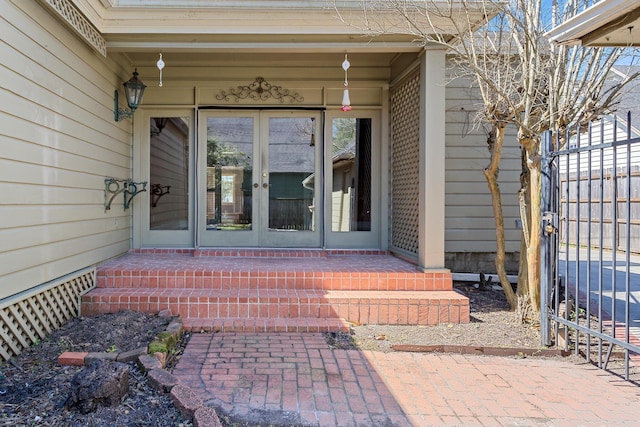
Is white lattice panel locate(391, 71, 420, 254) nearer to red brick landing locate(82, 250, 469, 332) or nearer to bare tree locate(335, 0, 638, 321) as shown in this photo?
red brick landing locate(82, 250, 469, 332)

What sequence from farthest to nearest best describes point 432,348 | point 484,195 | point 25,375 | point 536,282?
point 484,195, point 536,282, point 432,348, point 25,375

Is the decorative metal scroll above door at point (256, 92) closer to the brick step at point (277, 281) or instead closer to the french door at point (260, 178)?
the french door at point (260, 178)

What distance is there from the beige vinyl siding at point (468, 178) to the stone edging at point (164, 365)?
3769 millimetres

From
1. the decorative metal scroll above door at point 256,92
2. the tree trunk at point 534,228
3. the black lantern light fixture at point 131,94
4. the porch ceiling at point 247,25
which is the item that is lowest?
the tree trunk at point 534,228

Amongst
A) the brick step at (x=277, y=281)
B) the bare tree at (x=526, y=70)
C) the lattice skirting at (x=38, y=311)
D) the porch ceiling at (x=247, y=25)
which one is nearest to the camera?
the lattice skirting at (x=38, y=311)

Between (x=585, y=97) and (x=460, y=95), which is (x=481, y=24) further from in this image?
(x=460, y=95)

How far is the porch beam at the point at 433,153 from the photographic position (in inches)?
166

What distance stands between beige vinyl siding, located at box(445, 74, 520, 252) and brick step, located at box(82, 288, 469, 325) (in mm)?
1794

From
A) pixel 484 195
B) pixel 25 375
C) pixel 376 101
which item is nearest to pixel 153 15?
pixel 376 101

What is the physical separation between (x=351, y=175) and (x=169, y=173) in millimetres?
2430

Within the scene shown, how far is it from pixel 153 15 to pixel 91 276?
2588 mm

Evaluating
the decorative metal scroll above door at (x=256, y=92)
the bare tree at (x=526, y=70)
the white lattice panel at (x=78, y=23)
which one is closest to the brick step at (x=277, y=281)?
the bare tree at (x=526, y=70)

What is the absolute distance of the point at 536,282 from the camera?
3943 mm

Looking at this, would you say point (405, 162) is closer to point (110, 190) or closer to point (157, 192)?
point (157, 192)
